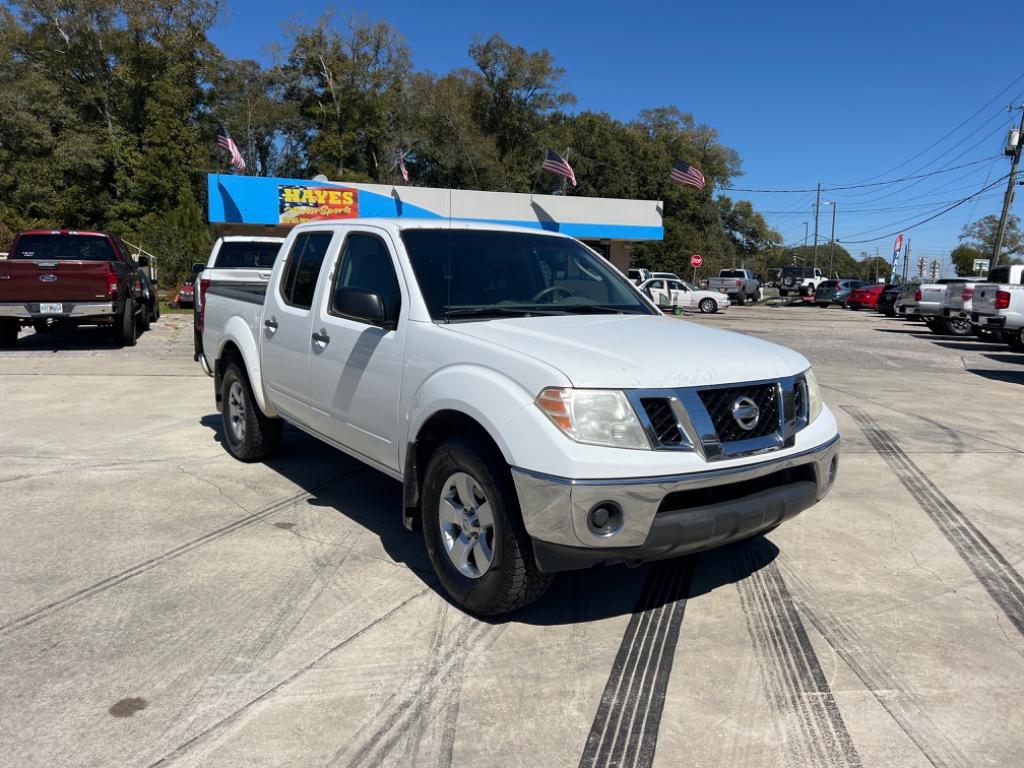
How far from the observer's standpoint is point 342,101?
55250mm

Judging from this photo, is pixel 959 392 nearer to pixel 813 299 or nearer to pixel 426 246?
pixel 426 246

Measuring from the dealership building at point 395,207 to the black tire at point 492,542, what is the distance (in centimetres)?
1994

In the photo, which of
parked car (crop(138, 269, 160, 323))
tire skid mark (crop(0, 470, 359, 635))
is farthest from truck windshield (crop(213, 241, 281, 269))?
tire skid mark (crop(0, 470, 359, 635))

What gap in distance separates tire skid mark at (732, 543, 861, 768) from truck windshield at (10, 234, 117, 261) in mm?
13272

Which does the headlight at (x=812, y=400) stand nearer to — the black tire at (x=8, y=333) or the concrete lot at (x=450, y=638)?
the concrete lot at (x=450, y=638)

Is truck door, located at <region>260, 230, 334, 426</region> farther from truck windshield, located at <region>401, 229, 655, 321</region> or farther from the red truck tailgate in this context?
the red truck tailgate

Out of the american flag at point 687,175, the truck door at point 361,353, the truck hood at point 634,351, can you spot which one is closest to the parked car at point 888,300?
the american flag at point 687,175

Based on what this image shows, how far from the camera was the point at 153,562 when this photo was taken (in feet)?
14.2

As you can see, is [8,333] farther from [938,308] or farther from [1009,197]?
[1009,197]

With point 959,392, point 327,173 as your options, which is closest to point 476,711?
point 959,392

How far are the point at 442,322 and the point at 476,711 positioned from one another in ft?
6.14

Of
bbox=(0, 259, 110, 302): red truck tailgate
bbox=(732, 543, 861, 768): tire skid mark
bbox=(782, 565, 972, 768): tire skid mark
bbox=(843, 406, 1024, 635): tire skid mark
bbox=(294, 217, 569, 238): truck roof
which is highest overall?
bbox=(294, 217, 569, 238): truck roof

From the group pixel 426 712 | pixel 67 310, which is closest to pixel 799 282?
pixel 67 310

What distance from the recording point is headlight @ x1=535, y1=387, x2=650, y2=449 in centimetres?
319
